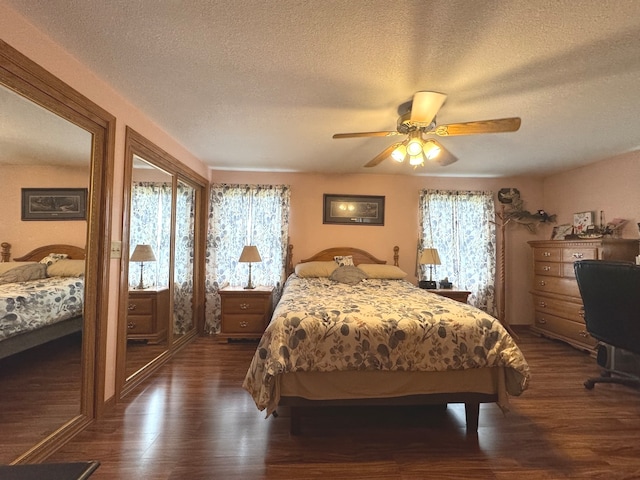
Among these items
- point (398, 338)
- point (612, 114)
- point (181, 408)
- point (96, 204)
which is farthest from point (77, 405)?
point (612, 114)

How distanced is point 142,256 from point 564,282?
4771 millimetres

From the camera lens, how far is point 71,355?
199 centimetres

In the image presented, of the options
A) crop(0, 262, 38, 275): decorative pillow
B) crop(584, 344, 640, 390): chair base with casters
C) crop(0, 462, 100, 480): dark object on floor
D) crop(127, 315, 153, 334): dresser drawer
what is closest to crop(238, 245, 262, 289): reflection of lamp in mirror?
crop(127, 315, 153, 334): dresser drawer

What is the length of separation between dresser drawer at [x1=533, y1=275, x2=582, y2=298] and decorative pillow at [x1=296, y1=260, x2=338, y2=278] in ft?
9.16

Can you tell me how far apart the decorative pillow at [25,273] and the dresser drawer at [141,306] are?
3.14 feet

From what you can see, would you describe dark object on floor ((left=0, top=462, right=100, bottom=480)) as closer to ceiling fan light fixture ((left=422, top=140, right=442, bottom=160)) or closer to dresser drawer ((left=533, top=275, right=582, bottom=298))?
ceiling fan light fixture ((left=422, top=140, right=442, bottom=160))

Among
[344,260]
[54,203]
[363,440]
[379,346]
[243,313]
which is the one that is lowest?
[363,440]

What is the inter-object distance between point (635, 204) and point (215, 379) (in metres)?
4.82

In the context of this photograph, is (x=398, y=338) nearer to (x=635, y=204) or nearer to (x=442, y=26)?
(x=442, y=26)

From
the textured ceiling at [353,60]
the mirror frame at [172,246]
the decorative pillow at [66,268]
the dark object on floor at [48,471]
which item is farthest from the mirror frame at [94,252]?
the dark object on floor at [48,471]

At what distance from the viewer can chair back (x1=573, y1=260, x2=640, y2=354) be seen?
2.33 meters

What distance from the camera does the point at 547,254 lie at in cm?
399

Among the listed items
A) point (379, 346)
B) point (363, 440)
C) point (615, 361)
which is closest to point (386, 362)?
point (379, 346)

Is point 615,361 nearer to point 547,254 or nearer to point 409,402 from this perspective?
point 547,254
